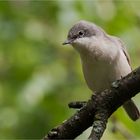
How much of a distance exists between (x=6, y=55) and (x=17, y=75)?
282 millimetres

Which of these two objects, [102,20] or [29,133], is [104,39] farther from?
[29,133]

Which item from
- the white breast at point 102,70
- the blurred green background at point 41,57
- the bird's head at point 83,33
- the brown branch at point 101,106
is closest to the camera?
the brown branch at point 101,106

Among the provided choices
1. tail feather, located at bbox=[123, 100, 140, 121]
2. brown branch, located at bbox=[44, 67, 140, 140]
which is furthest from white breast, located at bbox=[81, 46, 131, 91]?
brown branch, located at bbox=[44, 67, 140, 140]

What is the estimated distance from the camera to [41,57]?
16.7 feet

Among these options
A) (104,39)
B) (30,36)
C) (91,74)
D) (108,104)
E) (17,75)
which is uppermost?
(30,36)

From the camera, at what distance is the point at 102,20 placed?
4.63 metres

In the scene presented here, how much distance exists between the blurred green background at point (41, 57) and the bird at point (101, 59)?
464 millimetres

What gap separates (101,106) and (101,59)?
1.42 m

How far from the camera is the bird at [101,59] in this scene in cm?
380

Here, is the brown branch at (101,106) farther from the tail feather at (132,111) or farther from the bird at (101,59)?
the tail feather at (132,111)

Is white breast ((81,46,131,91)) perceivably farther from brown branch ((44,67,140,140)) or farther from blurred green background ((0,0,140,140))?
brown branch ((44,67,140,140))

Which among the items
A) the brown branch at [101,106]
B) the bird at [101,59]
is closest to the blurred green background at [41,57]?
the bird at [101,59]

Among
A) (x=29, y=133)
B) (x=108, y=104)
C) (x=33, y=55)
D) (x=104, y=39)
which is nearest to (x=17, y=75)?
(x=33, y=55)

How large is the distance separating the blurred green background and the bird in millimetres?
464
